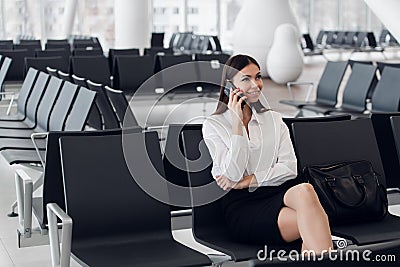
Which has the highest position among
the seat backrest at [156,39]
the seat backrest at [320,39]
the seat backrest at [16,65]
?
the seat backrest at [16,65]

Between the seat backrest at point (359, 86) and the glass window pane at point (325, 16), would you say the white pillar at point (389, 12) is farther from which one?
the glass window pane at point (325, 16)

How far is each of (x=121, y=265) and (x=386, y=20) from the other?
15.4 ft

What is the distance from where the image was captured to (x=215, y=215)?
3.61 m

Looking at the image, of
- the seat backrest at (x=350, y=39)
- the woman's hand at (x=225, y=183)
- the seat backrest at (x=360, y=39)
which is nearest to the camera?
the woman's hand at (x=225, y=183)

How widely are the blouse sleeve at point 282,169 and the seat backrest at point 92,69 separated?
5.11 m

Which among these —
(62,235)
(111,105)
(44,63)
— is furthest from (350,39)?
(62,235)

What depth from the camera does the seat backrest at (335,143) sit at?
12.6 feet

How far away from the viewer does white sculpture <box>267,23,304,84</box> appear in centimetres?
1318

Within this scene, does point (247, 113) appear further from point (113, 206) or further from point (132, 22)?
point (132, 22)

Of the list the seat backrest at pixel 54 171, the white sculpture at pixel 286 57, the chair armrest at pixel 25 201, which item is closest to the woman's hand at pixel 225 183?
the seat backrest at pixel 54 171

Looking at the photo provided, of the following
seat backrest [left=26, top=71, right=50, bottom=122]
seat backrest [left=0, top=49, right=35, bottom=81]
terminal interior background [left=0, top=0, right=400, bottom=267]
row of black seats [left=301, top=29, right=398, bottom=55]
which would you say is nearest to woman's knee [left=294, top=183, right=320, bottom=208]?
seat backrest [left=26, top=71, right=50, bottom=122]

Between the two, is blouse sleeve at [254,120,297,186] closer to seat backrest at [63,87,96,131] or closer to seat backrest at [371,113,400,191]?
seat backrest at [371,113,400,191]

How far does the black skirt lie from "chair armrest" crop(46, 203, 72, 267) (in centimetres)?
76

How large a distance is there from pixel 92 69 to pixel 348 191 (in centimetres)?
558
